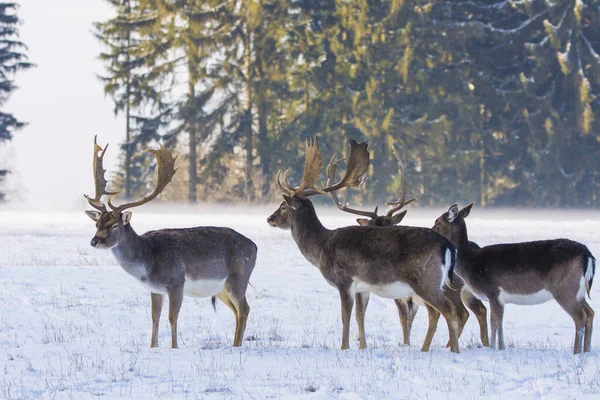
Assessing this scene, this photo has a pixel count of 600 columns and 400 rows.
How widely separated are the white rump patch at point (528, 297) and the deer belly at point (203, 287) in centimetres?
298

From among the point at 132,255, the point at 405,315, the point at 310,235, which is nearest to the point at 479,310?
the point at 405,315

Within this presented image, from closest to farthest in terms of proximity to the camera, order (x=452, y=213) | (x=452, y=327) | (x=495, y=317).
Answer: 1. (x=452, y=327)
2. (x=495, y=317)
3. (x=452, y=213)

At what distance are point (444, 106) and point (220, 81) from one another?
10.4m

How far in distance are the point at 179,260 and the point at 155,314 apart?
0.63 metres

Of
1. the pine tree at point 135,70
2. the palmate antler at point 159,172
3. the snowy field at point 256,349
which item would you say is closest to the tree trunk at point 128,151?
the pine tree at point 135,70

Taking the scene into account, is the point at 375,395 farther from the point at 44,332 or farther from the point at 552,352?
the point at 44,332

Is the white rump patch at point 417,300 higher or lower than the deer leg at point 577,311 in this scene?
lower

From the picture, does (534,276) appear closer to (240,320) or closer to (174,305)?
(240,320)

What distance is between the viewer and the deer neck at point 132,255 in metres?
10.2

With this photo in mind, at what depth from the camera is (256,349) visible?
966 centimetres

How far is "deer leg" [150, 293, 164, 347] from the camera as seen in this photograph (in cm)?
1010

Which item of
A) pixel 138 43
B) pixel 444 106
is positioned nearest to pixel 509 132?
pixel 444 106

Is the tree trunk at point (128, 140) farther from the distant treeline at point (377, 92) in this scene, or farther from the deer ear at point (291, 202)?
the deer ear at point (291, 202)

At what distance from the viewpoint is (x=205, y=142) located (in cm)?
4531
